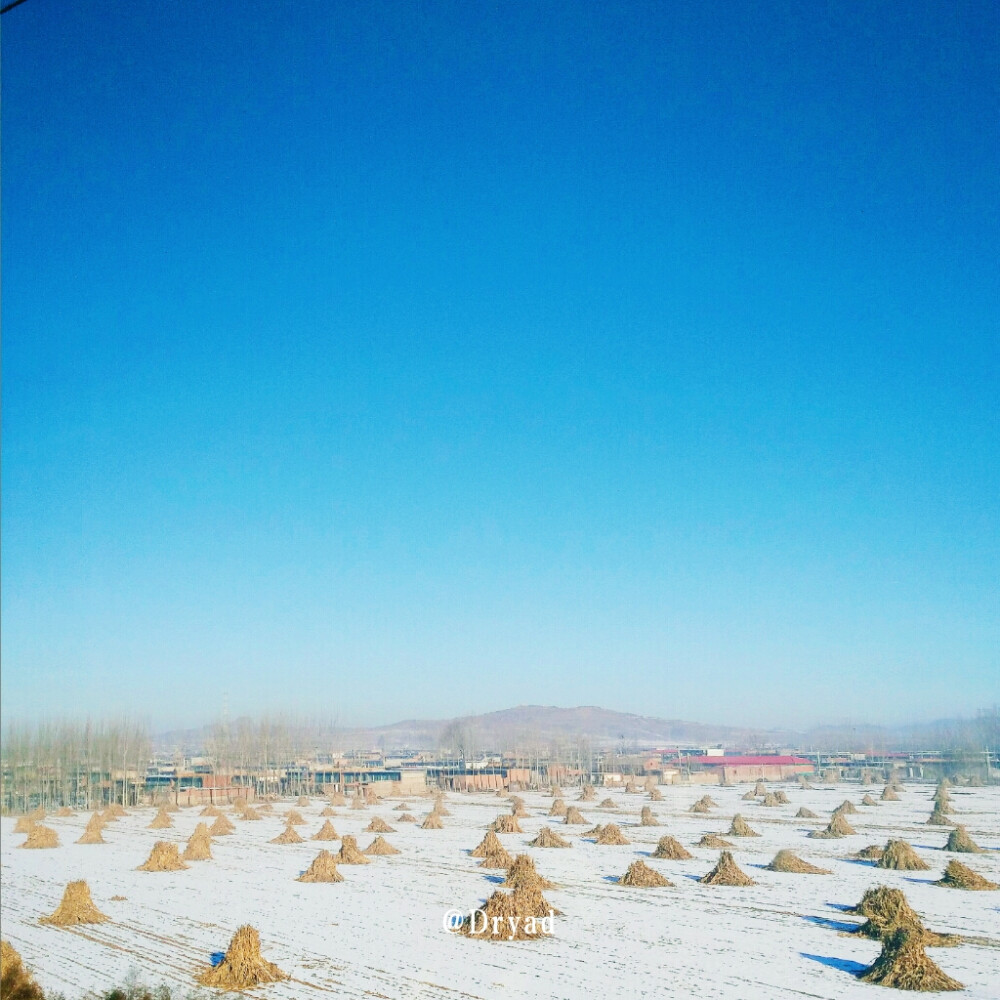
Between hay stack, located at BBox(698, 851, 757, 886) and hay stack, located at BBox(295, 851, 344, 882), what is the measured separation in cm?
790

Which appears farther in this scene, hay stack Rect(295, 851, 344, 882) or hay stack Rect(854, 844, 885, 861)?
hay stack Rect(854, 844, 885, 861)

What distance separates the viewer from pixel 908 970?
10.4m

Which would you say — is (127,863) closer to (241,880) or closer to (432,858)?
(241,880)

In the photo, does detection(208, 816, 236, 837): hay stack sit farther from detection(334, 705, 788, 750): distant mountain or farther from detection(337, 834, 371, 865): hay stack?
detection(334, 705, 788, 750): distant mountain

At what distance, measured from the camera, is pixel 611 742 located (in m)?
95.9

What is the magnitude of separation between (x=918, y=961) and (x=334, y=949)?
803 centimetres

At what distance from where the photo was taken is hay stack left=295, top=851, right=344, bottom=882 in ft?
62.2

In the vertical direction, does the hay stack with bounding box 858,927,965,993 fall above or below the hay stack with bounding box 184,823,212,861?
above

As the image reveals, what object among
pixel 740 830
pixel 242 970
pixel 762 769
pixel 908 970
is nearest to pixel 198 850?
pixel 242 970

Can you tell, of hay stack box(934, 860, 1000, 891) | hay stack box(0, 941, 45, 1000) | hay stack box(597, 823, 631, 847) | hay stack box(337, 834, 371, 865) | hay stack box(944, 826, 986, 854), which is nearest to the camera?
hay stack box(0, 941, 45, 1000)

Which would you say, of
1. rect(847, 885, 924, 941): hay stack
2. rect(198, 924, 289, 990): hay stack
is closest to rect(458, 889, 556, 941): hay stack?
rect(198, 924, 289, 990): hay stack

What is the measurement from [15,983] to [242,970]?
2634mm

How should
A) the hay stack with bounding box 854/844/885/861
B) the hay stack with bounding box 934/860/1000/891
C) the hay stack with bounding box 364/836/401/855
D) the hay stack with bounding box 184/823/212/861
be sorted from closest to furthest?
the hay stack with bounding box 934/860/1000/891 < the hay stack with bounding box 854/844/885/861 < the hay stack with bounding box 184/823/212/861 < the hay stack with bounding box 364/836/401/855

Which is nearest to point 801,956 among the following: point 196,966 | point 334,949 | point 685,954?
point 685,954
